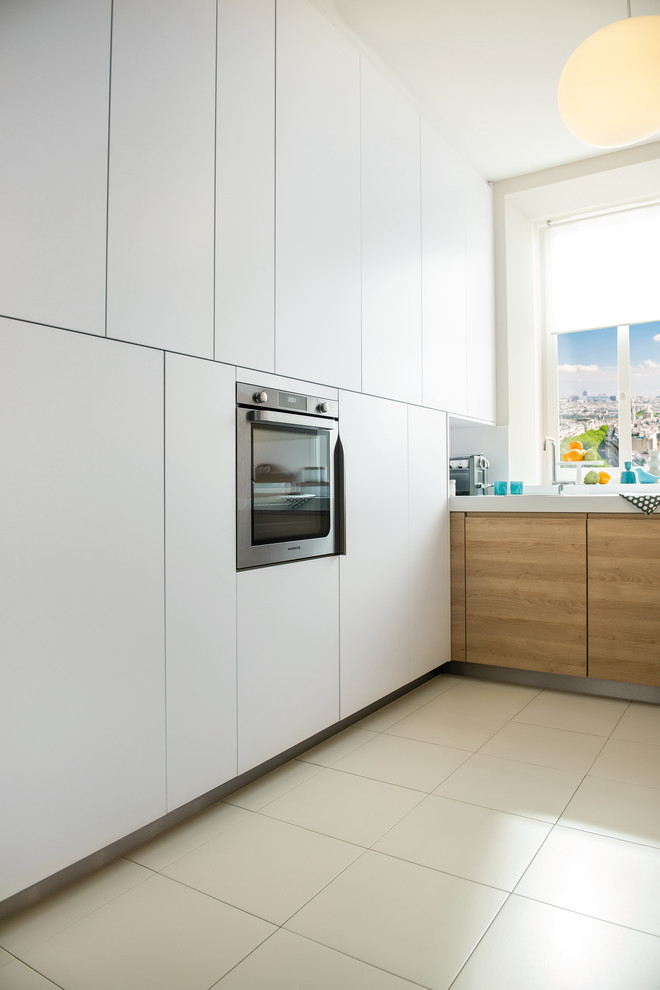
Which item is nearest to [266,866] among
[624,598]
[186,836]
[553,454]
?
[186,836]

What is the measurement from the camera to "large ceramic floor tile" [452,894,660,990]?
127cm

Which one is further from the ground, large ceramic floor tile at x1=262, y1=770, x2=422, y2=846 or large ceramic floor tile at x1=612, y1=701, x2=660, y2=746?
large ceramic floor tile at x1=612, y1=701, x2=660, y2=746

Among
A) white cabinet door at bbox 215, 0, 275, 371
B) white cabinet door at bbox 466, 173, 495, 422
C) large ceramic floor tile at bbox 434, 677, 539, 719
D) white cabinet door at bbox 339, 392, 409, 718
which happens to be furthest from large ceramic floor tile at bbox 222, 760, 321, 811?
white cabinet door at bbox 466, 173, 495, 422

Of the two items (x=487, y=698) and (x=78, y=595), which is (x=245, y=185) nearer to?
(x=78, y=595)

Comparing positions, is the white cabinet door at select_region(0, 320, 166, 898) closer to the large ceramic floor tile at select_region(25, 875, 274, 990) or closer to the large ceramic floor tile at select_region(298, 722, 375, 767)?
the large ceramic floor tile at select_region(25, 875, 274, 990)

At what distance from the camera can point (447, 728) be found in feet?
8.74

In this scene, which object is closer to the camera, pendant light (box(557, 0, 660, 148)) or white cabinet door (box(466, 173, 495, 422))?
pendant light (box(557, 0, 660, 148))

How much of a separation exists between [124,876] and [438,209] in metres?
3.05

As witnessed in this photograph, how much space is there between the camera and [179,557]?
1809mm

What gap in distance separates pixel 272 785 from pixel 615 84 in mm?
2469

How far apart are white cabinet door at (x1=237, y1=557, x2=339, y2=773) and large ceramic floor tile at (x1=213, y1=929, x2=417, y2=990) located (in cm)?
71

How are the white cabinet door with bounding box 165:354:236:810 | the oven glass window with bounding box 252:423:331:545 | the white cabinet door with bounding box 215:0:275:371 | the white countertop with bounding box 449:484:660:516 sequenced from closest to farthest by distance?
1. the white cabinet door with bounding box 165:354:236:810
2. the white cabinet door with bounding box 215:0:275:371
3. the oven glass window with bounding box 252:423:331:545
4. the white countertop with bounding box 449:484:660:516

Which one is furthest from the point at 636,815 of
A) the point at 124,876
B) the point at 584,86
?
the point at 584,86

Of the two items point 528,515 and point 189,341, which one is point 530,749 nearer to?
point 528,515
